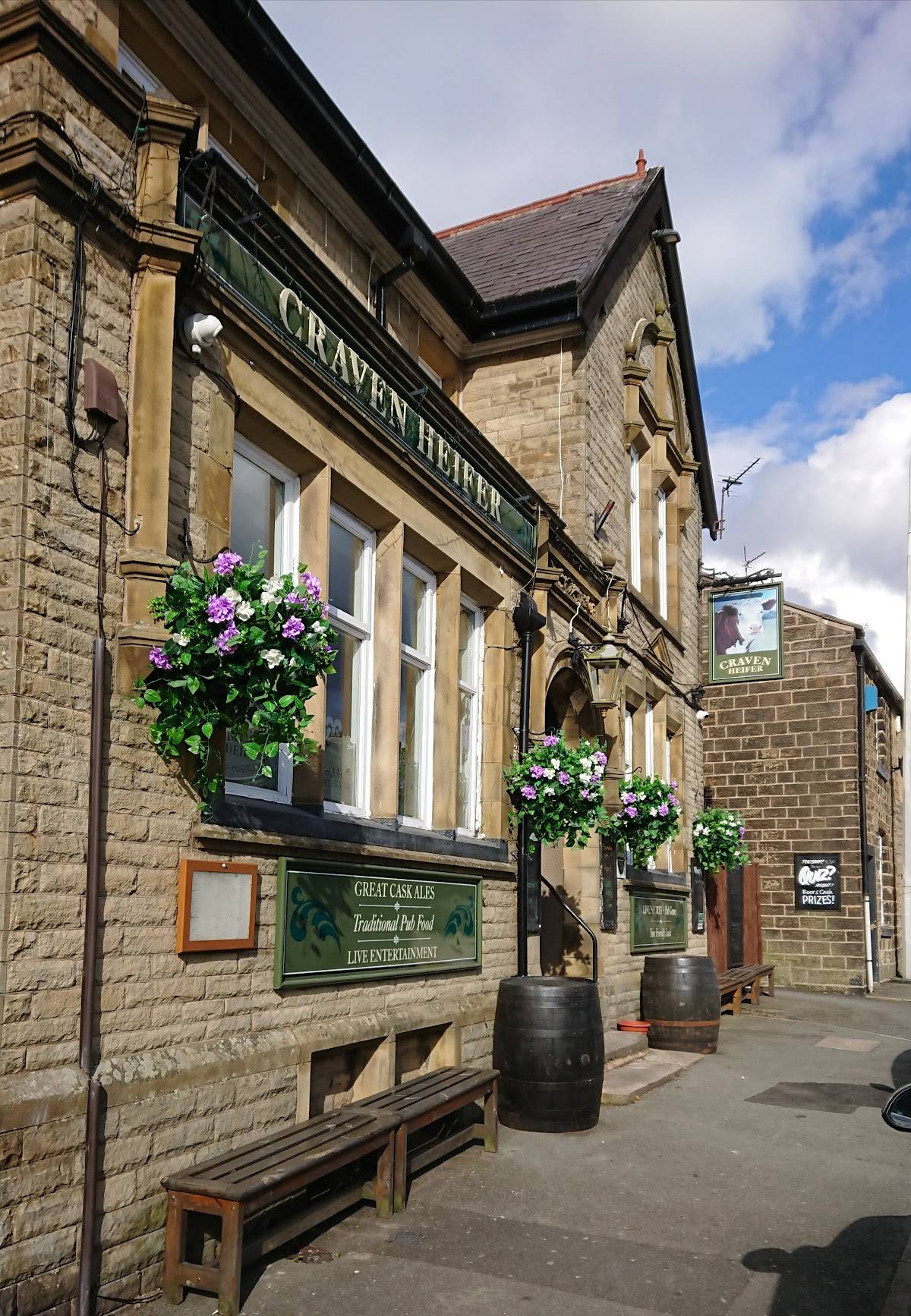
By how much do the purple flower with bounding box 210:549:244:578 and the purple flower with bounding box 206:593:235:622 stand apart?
0.20m

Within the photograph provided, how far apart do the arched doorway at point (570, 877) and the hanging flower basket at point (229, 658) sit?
22.9 ft

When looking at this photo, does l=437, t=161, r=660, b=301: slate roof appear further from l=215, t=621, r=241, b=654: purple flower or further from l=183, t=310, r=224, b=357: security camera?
l=215, t=621, r=241, b=654: purple flower

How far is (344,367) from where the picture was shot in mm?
7488

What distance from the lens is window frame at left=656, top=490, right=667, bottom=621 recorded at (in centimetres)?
1734

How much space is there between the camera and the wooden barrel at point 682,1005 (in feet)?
41.4

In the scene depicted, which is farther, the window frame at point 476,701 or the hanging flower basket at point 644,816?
the hanging flower basket at point 644,816

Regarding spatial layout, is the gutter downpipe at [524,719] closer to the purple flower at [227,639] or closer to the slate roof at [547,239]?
the slate roof at [547,239]

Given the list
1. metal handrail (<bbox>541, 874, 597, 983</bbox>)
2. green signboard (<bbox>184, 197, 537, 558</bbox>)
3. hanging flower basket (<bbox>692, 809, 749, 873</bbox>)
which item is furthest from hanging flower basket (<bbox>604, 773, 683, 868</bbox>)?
hanging flower basket (<bbox>692, 809, 749, 873</bbox>)

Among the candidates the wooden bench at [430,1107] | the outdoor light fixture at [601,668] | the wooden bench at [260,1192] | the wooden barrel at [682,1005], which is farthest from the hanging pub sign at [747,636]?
the wooden bench at [260,1192]

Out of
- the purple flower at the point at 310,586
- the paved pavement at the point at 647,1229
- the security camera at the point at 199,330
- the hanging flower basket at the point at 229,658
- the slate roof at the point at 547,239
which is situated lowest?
the paved pavement at the point at 647,1229

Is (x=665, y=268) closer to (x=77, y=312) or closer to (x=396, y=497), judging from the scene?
(x=396, y=497)

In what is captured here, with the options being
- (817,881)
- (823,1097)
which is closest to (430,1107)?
(823,1097)

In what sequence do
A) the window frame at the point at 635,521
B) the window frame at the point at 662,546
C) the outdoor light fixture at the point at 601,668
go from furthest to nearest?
the window frame at the point at 662,546, the window frame at the point at 635,521, the outdoor light fixture at the point at 601,668

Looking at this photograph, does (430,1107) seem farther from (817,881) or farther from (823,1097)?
(817,881)
